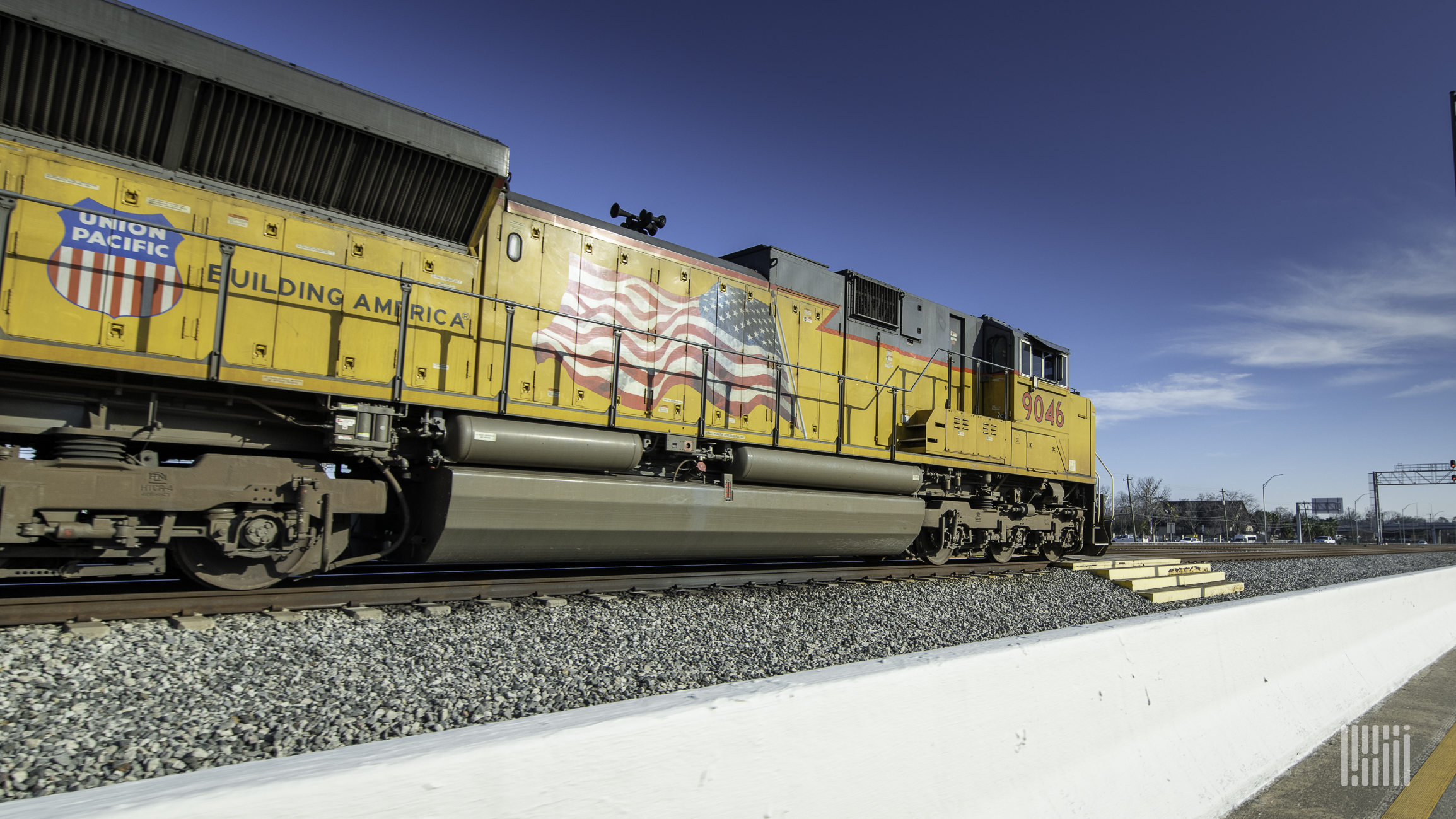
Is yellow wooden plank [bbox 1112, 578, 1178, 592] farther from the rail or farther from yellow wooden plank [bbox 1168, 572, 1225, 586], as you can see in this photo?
the rail

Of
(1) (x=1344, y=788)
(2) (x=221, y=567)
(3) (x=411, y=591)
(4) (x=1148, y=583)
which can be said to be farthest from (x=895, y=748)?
(4) (x=1148, y=583)

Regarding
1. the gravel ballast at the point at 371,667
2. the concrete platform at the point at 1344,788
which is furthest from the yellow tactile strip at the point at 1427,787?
the gravel ballast at the point at 371,667

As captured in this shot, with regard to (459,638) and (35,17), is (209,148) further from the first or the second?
(459,638)

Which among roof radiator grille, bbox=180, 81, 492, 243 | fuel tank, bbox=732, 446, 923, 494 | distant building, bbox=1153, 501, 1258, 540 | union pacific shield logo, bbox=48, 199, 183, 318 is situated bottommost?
distant building, bbox=1153, 501, 1258, 540

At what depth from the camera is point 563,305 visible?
7.26 metres

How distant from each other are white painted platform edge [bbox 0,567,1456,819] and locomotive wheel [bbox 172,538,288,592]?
16.7 ft

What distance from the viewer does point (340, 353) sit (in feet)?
19.1

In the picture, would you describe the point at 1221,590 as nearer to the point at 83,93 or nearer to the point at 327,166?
the point at 327,166

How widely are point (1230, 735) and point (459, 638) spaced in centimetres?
401

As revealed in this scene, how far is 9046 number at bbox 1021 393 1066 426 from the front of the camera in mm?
11531

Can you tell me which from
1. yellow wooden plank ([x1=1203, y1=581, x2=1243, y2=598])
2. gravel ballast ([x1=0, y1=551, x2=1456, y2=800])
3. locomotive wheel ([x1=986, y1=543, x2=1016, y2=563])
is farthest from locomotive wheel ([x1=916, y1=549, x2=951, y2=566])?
gravel ballast ([x1=0, y1=551, x2=1456, y2=800])

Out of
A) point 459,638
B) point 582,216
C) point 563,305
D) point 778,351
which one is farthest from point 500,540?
point 778,351

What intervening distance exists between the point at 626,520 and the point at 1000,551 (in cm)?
651

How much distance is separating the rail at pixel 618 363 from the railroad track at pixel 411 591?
4.70ft
